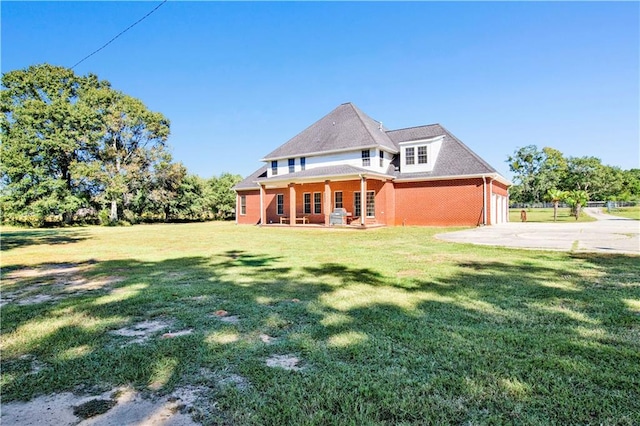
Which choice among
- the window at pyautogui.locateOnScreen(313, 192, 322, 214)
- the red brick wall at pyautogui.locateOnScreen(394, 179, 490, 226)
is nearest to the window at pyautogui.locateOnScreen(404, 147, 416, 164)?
the red brick wall at pyautogui.locateOnScreen(394, 179, 490, 226)

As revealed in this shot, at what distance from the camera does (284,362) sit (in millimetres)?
2691

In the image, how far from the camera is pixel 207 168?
37.4 meters

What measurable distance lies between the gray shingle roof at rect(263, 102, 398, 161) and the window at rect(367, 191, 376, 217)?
286 cm

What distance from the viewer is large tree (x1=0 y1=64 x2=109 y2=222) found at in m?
25.6

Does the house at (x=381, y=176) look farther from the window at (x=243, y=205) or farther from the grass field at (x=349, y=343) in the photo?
the grass field at (x=349, y=343)

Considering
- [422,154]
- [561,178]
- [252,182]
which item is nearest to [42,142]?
[252,182]

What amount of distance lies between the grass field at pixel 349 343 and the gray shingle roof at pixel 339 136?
625 inches

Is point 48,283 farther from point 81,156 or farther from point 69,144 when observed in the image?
point 81,156

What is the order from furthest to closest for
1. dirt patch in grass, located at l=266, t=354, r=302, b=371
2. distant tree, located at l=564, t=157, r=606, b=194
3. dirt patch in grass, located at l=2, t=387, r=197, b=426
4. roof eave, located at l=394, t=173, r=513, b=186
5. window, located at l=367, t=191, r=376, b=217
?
1. distant tree, located at l=564, t=157, r=606, b=194
2. window, located at l=367, t=191, r=376, b=217
3. roof eave, located at l=394, t=173, r=513, b=186
4. dirt patch in grass, located at l=266, t=354, r=302, b=371
5. dirt patch in grass, located at l=2, t=387, r=197, b=426

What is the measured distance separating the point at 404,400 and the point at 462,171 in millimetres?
18568

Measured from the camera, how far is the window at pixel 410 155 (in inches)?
814

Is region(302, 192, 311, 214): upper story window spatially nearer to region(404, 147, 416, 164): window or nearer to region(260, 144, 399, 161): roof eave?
region(260, 144, 399, 161): roof eave

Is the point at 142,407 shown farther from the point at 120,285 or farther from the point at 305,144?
the point at 305,144

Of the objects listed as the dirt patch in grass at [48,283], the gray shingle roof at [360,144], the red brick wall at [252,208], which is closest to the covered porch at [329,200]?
the gray shingle roof at [360,144]
